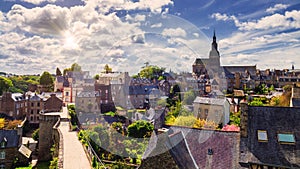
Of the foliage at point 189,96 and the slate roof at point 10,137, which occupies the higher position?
the foliage at point 189,96

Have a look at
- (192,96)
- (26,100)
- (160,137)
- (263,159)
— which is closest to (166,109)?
(192,96)

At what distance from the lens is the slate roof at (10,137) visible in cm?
2402

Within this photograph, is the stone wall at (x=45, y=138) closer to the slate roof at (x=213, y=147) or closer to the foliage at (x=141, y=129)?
the foliage at (x=141, y=129)

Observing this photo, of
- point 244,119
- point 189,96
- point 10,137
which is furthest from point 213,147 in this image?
point 10,137

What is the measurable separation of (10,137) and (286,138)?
25285 millimetres

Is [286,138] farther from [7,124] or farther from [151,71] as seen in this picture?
[7,124]

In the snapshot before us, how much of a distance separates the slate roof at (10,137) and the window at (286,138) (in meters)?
24.3

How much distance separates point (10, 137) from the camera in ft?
80.3

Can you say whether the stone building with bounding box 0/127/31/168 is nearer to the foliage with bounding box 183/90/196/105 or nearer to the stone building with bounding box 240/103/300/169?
the foliage with bounding box 183/90/196/105

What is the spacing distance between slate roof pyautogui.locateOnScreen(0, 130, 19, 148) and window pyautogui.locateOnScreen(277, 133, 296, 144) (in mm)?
24264

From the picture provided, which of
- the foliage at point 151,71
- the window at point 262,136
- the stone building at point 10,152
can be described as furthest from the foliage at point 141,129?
the stone building at point 10,152

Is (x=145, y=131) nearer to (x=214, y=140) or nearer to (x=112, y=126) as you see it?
(x=214, y=140)

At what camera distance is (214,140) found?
1108cm

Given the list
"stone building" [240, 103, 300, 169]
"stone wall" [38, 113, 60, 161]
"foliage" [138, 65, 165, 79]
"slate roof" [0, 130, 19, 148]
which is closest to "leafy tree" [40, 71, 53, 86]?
"slate roof" [0, 130, 19, 148]
